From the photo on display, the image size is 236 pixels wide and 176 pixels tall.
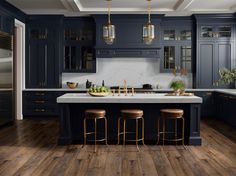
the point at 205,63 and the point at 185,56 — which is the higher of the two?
the point at 185,56

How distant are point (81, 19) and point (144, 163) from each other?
5.27 m

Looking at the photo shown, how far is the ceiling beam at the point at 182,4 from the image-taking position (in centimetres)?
727

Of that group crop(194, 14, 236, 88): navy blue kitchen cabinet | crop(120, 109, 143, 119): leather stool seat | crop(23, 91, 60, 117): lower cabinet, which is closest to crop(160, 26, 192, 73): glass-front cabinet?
crop(194, 14, 236, 88): navy blue kitchen cabinet

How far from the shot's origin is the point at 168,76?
30.2ft

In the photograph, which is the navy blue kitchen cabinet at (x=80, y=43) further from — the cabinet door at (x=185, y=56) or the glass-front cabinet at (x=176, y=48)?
the cabinet door at (x=185, y=56)

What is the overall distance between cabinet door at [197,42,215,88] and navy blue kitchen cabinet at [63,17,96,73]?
8.82 feet

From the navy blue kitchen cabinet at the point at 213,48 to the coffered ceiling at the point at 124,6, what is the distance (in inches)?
15.3

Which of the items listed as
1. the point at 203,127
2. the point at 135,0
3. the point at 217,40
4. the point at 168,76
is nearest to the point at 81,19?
the point at 135,0

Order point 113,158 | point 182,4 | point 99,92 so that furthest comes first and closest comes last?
point 182,4
point 99,92
point 113,158

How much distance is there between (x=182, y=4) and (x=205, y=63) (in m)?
1.94

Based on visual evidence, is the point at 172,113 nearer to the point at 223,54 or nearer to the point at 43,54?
the point at 223,54

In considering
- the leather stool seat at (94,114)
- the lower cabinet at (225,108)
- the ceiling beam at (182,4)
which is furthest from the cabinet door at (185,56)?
the leather stool seat at (94,114)

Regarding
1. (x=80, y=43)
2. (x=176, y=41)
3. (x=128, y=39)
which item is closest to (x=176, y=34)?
(x=176, y=41)

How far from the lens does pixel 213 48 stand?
345 inches
